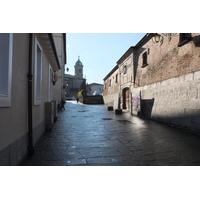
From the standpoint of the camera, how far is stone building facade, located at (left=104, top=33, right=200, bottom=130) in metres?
6.35

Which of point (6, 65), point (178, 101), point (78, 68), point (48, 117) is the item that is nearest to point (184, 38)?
point (178, 101)

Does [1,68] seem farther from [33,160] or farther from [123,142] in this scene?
[123,142]

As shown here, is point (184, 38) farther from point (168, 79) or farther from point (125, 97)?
point (125, 97)

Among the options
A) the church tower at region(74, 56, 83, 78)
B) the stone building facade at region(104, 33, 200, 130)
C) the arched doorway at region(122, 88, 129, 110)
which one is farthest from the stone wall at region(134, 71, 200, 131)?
the church tower at region(74, 56, 83, 78)

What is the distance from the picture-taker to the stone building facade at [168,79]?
6.35 meters

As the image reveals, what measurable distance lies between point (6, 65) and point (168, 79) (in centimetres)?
786

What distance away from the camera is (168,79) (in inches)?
327

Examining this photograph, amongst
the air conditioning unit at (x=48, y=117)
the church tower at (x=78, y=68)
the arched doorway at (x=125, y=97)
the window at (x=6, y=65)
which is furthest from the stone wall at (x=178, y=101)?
the church tower at (x=78, y=68)

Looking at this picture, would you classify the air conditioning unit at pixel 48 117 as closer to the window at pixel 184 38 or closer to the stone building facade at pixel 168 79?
the stone building facade at pixel 168 79

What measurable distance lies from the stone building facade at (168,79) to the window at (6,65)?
6.45m

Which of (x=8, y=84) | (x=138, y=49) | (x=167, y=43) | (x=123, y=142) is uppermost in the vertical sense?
(x=138, y=49)

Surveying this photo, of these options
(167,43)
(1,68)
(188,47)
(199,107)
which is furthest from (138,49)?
(1,68)

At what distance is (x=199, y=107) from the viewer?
590cm

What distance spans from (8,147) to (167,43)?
9089mm
